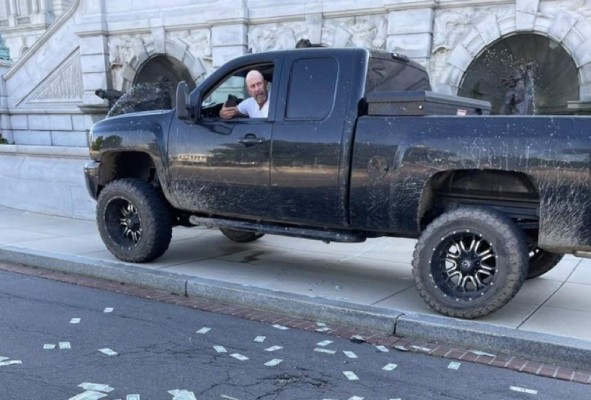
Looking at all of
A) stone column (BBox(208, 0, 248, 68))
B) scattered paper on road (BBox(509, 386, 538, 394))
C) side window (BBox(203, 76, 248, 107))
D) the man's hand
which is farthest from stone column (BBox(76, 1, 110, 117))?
scattered paper on road (BBox(509, 386, 538, 394))

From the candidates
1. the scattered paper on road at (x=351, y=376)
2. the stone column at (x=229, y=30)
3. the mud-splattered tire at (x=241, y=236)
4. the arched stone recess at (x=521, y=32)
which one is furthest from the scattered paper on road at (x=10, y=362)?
the stone column at (x=229, y=30)

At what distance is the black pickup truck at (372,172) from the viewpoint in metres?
4.22

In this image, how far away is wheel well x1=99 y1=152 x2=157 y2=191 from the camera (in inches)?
258

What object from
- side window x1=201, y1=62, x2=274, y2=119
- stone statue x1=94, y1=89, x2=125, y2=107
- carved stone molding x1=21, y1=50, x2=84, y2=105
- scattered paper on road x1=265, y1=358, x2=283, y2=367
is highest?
carved stone molding x1=21, y1=50, x2=84, y2=105

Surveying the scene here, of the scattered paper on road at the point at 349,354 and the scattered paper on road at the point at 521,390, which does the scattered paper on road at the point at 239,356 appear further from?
the scattered paper on road at the point at 521,390

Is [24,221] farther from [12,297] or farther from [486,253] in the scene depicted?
[486,253]

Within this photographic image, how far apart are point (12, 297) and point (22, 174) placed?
540 centimetres

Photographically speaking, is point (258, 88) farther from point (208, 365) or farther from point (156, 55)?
point (156, 55)

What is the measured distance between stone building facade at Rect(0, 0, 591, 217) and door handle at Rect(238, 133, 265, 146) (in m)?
4.74

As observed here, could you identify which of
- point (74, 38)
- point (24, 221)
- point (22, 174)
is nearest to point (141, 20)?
point (74, 38)

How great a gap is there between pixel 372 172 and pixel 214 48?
9874 millimetres

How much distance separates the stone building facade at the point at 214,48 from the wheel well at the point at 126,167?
285 cm

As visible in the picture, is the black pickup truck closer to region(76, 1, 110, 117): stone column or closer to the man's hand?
the man's hand

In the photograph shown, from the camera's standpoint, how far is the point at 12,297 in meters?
5.46
